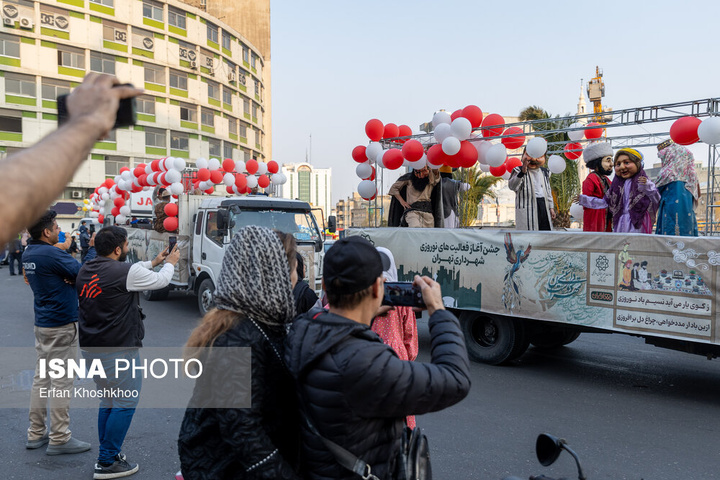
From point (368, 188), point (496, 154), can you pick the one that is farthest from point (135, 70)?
point (496, 154)

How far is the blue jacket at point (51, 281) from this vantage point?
164 inches

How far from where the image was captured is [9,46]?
121ft

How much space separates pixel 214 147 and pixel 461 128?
Answer: 43.7 m

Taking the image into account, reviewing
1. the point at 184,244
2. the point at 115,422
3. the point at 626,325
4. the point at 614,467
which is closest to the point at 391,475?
the point at 115,422

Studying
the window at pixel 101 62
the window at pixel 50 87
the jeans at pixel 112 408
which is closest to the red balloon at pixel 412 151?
the jeans at pixel 112 408

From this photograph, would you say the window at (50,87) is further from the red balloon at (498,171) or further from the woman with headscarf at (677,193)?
the woman with headscarf at (677,193)

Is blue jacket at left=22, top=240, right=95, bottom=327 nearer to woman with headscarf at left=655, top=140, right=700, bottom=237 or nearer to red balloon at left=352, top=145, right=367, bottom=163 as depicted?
woman with headscarf at left=655, top=140, right=700, bottom=237

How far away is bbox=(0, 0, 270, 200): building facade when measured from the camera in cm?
3734

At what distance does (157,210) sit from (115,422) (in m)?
9.33

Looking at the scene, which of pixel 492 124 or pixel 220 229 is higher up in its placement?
pixel 492 124

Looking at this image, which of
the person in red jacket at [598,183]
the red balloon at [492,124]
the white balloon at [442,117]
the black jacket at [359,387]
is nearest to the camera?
the black jacket at [359,387]

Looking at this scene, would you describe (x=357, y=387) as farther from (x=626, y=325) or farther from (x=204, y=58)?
(x=204, y=58)

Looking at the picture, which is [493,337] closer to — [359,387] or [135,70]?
[359,387]

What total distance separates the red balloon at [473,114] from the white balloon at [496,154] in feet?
1.64
